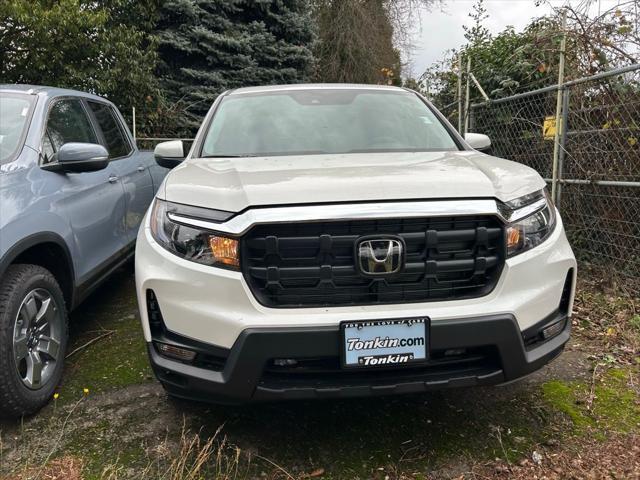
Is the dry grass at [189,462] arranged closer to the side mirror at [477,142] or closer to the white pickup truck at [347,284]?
the white pickup truck at [347,284]

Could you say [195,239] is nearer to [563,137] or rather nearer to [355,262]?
[355,262]

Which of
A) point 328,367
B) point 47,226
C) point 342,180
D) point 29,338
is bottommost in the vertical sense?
point 29,338

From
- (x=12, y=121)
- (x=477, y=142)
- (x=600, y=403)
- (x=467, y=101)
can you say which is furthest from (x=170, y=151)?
(x=467, y=101)

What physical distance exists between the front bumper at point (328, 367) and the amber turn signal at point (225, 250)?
11.1 inches

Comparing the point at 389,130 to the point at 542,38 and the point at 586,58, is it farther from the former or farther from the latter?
the point at 542,38

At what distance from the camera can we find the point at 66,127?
3447 millimetres

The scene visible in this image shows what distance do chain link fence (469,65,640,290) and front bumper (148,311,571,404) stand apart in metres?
2.50

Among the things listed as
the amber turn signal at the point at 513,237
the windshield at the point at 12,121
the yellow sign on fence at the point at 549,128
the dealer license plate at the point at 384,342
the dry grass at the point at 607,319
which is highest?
the windshield at the point at 12,121

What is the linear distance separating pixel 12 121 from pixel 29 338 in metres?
1.32

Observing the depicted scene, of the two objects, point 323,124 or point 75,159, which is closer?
point 75,159

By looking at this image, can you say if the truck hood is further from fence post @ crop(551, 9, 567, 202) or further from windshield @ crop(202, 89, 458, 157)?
fence post @ crop(551, 9, 567, 202)

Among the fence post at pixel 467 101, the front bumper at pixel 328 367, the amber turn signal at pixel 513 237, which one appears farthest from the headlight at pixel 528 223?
the fence post at pixel 467 101

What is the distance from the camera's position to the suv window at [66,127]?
3.11 metres

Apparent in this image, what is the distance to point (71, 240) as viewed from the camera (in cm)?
299
